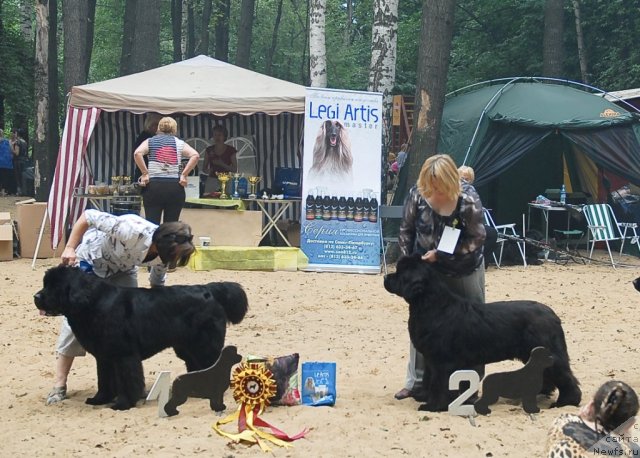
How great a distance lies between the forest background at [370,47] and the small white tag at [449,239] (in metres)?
7.55

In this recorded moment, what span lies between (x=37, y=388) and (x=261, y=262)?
18.3ft

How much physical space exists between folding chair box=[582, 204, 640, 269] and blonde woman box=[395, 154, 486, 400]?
26.2 ft

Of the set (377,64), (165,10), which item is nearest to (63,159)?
(377,64)

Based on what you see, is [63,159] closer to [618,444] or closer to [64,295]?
[64,295]

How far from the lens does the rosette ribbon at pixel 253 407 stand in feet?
16.2

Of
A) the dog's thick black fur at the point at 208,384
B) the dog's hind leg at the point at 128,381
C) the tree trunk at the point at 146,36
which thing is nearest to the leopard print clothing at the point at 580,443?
the dog's thick black fur at the point at 208,384

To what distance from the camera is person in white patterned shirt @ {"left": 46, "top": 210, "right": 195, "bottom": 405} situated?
5.38 meters

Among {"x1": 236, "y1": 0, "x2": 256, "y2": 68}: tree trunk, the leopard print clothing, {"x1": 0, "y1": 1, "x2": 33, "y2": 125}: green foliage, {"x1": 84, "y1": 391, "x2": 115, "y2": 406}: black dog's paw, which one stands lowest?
{"x1": 84, "y1": 391, "x2": 115, "y2": 406}: black dog's paw

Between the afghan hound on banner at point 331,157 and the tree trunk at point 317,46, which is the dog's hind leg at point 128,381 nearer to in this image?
the afghan hound on banner at point 331,157

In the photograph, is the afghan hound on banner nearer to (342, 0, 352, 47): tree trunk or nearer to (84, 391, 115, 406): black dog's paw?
(84, 391, 115, 406): black dog's paw

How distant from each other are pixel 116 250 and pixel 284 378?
49.2 inches

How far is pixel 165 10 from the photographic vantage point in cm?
3825

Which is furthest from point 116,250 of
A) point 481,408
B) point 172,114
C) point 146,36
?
point 146,36

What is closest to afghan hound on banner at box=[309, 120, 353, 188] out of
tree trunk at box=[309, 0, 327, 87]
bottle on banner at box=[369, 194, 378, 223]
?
bottle on banner at box=[369, 194, 378, 223]
